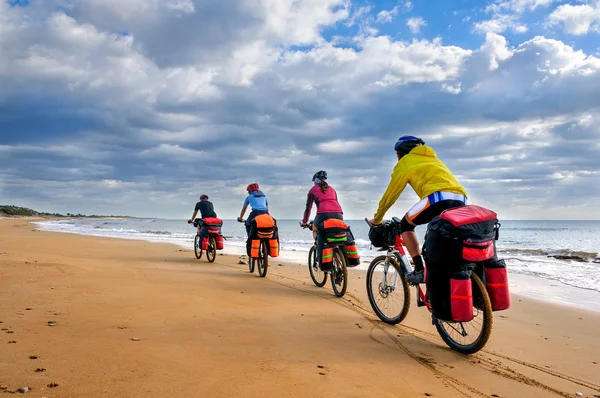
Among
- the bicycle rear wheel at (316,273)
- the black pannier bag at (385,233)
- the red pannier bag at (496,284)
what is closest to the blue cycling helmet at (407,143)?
the black pannier bag at (385,233)

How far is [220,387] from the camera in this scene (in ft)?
9.09

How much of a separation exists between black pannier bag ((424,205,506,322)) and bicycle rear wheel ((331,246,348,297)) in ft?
10.7

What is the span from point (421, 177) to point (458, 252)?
93 cm

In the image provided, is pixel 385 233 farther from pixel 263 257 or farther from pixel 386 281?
pixel 263 257

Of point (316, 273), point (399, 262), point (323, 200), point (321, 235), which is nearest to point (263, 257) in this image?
point (316, 273)

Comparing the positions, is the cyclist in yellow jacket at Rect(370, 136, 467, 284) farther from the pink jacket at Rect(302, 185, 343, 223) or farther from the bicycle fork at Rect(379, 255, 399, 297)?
the pink jacket at Rect(302, 185, 343, 223)

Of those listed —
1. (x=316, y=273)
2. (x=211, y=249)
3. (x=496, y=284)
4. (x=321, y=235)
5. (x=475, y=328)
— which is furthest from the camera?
(x=211, y=249)

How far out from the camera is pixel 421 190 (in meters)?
4.32

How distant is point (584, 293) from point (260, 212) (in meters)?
7.07

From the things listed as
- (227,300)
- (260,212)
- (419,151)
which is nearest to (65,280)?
(227,300)

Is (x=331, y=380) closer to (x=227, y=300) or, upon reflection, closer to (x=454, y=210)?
(x=454, y=210)

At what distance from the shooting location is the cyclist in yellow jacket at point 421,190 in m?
4.18

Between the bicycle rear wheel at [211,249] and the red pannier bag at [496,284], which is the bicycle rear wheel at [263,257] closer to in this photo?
the bicycle rear wheel at [211,249]

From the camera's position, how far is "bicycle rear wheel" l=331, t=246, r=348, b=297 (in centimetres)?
710
